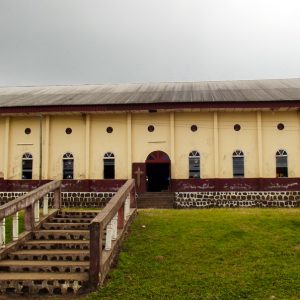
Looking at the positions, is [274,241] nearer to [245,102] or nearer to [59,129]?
[245,102]

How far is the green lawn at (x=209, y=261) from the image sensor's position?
7297 millimetres

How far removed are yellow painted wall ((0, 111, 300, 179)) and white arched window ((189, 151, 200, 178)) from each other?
204 mm

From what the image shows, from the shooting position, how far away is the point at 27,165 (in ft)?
74.7

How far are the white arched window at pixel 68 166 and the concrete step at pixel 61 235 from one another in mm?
12443

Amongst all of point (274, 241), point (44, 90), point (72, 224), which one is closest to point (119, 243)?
point (72, 224)

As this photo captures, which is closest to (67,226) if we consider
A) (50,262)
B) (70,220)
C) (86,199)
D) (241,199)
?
(70,220)

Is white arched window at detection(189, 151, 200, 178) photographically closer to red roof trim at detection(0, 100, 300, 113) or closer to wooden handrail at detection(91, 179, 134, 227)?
red roof trim at detection(0, 100, 300, 113)

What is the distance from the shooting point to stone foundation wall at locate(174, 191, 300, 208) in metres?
21.0

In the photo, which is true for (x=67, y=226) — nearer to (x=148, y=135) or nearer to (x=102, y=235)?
(x=102, y=235)

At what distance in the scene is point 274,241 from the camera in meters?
10.2

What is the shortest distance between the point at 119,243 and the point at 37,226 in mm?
2228

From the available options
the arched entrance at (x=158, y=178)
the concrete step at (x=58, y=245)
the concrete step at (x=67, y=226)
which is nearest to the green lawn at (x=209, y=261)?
the concrete step at (x=58, y=245)

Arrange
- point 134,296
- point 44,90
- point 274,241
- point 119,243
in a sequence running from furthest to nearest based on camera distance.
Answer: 1. point 44,90
2. point 274,241
3. point 119,243
4. point 134,296

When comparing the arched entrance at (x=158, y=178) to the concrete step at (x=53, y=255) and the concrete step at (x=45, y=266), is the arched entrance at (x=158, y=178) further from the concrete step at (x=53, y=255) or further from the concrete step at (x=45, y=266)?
the concrete step at (x=45, y=266)
